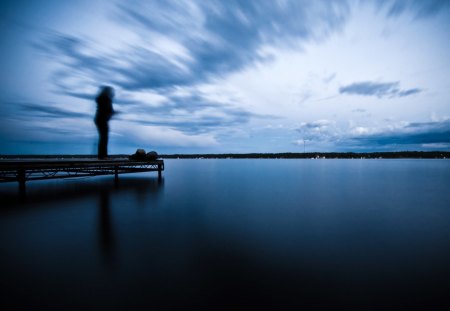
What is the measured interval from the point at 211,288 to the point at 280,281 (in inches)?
59.4

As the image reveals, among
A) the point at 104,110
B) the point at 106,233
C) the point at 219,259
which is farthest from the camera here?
the point at 104,110

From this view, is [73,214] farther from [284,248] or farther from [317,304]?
[317,304]

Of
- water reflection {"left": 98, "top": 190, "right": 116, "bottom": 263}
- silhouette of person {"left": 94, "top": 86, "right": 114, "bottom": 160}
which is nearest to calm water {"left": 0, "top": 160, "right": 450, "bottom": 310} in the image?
water reflection {"left": 98, "top": 190, "right": 116, "bottom": 263}

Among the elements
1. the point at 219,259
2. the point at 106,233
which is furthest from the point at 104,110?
the point at 219,259

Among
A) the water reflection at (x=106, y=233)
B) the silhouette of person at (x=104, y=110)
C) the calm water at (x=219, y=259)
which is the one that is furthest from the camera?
the silhouette of person at (x=104, y=110)

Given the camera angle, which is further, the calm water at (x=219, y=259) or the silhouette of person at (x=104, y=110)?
the silhouette of person at (x=104, y=110)

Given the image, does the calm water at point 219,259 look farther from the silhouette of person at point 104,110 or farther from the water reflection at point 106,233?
the silhouette of person at point 104,110

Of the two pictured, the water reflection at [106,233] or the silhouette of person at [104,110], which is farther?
the silhouette of person at [104,110]

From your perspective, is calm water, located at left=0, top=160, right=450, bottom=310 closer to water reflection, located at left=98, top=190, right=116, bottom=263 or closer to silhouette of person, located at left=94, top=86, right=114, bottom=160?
water reflection, located at left=98, top=190, right=116, bottom=263

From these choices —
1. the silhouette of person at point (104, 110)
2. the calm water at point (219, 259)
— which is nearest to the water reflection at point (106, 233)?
the calm water at point (219, 259)

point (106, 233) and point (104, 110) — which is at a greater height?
point (104, 110)

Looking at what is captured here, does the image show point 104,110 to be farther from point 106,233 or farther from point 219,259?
point 219,259

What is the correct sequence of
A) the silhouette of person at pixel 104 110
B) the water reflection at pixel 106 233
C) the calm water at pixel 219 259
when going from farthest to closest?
1. the silhouette of person at pixel 104 110
2. the water reflection at pixel 106 233
3. the calm water at pixel 219 259

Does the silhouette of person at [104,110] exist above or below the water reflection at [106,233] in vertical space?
above
